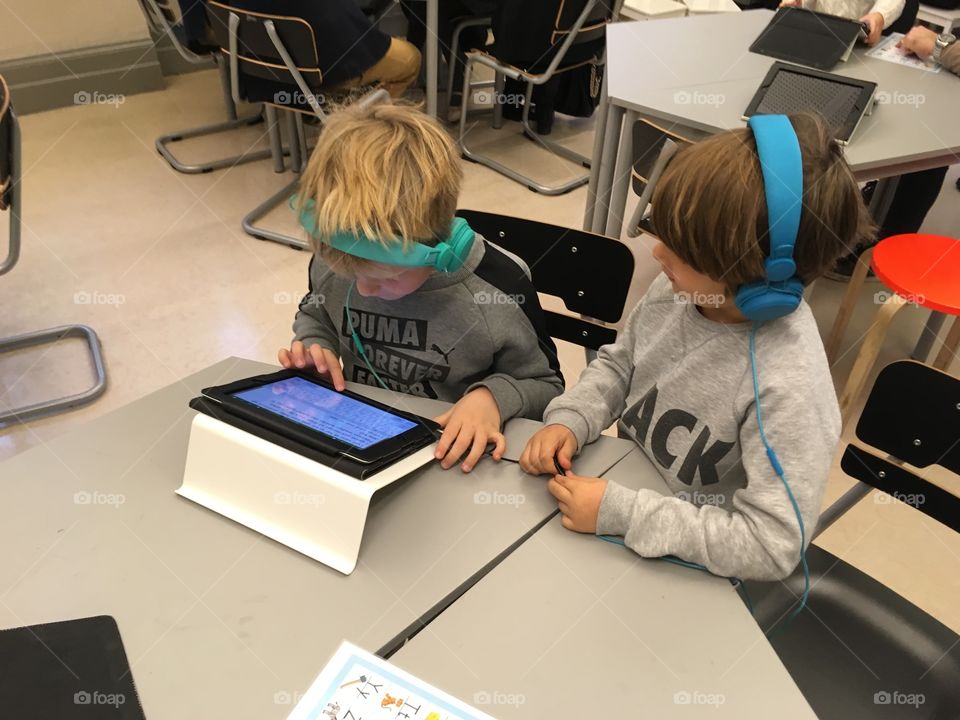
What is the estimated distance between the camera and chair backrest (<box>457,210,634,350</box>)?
4.44 ft

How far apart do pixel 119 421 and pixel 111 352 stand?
1447 millimetres

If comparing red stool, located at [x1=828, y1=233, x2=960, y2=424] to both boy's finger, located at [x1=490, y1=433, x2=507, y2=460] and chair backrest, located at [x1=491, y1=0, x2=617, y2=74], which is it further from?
chair backrest, located at [x1=491, y1=0, x2=617, y2=74]

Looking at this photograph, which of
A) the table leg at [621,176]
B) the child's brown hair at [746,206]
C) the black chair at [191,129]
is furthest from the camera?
the black chair at [191,129]

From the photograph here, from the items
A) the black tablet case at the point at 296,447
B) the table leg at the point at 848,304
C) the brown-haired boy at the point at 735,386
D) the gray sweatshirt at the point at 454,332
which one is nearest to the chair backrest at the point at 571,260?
the gray sweatshirt at the point at 454,332

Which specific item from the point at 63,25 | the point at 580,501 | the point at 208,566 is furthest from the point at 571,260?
the point at 63,25

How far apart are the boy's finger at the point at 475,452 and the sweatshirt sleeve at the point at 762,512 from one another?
7.1 inches

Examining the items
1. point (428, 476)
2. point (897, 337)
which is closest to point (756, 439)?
point (428, 476)

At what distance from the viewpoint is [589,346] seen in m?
1.52

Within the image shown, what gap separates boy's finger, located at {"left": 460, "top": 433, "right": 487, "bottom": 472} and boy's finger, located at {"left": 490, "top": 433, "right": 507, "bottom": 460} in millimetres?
15

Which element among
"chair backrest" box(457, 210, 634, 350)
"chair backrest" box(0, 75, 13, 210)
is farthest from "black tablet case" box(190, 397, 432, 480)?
"chair backrest" box(0, 75, 13, 210)

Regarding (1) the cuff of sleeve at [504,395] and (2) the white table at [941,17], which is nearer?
(1) the cuff of sleeve at [504,395]

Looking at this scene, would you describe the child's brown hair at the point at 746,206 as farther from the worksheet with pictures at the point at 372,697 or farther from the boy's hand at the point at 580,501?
the worksheet with pictures at the point at 372,697

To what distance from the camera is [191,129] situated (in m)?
3.42

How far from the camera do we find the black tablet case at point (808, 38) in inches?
82.5
